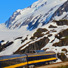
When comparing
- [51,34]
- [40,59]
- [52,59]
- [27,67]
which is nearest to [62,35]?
[51,34]

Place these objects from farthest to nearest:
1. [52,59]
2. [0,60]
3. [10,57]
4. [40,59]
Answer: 1. [52,59]
2. [40,59]
3. [10,57]
4. [0,60]

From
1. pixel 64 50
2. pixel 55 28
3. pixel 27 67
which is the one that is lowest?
pixel 27 67

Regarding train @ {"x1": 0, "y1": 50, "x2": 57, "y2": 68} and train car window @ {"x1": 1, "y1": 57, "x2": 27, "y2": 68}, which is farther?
train @ {"x1": 0, "y1": 50, "x2": 57, "y2": 68}

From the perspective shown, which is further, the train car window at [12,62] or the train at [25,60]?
the train at [25,60]

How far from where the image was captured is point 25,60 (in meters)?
43.0

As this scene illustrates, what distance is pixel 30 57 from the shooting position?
45094 mm

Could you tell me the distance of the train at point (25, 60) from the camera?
37.0m

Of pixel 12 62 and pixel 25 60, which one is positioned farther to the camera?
pixel 25 60

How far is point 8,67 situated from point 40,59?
13600mm

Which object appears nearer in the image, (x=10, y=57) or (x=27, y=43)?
(x=10, y=57)

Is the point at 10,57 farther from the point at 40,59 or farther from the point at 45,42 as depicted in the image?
the point at 45,42

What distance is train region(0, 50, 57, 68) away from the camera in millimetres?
37031

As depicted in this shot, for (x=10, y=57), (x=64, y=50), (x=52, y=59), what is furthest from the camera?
(x=64, y=50)

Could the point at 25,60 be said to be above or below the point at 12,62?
above
